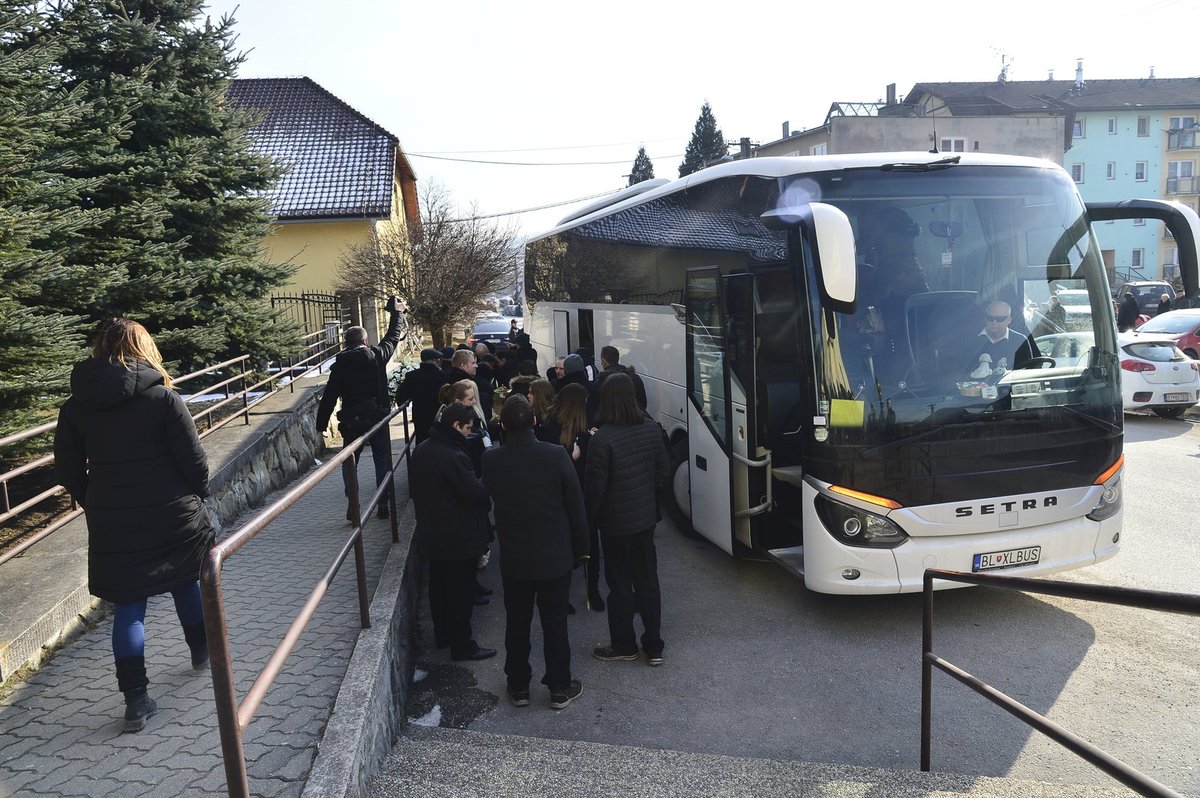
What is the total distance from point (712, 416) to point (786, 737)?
10.1 ft

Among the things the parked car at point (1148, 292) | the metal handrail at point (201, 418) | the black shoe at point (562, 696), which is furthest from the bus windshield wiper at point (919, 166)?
the parked car at point (1148, 292)

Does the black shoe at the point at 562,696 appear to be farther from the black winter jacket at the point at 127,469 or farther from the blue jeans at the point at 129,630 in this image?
the black winter jacket at the point at 127,469

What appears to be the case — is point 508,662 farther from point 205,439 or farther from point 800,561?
point 205,439

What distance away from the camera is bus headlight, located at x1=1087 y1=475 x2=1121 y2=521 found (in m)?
6.10

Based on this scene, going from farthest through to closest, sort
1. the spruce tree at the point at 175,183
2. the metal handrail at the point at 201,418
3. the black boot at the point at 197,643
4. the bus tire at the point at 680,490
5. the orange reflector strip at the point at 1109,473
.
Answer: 1. the spruce tree at the point at 175,183
2. the bus tire at the point at 680,490
3. the orange reflector strip at the point at 1109,473
4. the metal handrail at the point at 201,418
5. the black boot at the point at 197,643

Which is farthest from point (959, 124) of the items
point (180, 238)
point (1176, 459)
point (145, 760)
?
point (145, 760)

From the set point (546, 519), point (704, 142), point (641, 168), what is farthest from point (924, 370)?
point (641, 168)

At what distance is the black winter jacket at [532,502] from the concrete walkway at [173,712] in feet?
3.35

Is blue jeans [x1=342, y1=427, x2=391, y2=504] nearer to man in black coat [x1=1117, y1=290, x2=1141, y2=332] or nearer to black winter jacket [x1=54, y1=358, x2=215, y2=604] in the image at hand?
black winter jacket [x1=54, y1=358, x2=215, y2=604]

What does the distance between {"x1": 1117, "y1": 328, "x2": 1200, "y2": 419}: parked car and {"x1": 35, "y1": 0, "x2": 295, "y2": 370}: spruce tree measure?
1372cm

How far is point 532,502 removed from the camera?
4.91 m

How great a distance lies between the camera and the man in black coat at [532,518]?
16.2ft

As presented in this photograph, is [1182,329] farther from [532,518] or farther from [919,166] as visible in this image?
[532,518]

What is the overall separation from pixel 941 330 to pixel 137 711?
515 cm
